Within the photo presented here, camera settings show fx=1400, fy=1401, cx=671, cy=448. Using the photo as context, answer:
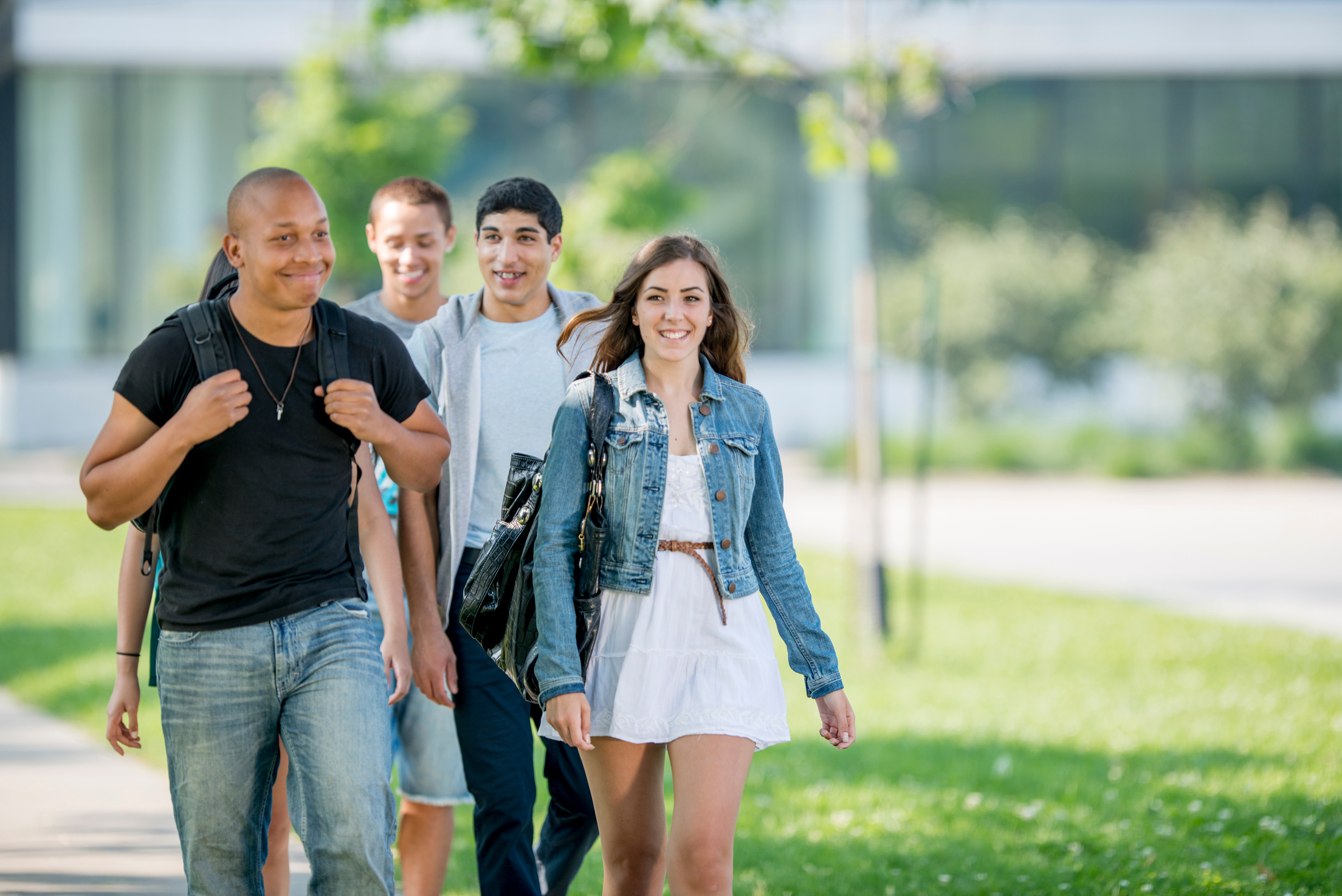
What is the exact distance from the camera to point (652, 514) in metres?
3.21

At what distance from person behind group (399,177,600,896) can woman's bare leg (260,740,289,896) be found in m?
A: 0.66

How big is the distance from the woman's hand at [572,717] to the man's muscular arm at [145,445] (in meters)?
0.92

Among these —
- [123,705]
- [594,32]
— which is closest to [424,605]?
[123,705]

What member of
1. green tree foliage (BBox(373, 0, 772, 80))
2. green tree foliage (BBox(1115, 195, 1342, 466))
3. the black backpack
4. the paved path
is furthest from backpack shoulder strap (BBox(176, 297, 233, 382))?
green tree foliage (BBox(1115, 195, 1342, 466))

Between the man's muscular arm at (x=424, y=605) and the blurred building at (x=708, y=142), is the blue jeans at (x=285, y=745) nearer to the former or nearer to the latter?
the man's muscular arm at (x=424, y=605)

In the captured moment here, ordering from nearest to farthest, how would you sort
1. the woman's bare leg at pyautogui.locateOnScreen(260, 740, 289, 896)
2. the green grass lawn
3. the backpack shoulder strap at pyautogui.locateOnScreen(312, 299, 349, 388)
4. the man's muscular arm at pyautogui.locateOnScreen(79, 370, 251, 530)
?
the man's muscular arm at pyautogui.locateOnScreen(79, 370, 251, 530), the backpack shoulder strap at pyautogui.locateOnScreen(312, 299, 349, 388), the woman's bare leg at pyautogui.locateOnScreen(260, 740, 289, 896), the green grass lawn

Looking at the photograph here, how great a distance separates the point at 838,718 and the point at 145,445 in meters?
1.67

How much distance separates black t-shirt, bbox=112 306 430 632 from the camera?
291 centimetres

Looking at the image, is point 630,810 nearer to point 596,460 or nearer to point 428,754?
point 596,460

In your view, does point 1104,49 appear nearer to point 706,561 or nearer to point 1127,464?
point 1127,464

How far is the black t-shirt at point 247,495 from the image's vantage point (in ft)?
9.53

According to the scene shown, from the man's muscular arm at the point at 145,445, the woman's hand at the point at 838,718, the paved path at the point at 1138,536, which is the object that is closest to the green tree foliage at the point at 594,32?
the paved path at the point at 1138,536

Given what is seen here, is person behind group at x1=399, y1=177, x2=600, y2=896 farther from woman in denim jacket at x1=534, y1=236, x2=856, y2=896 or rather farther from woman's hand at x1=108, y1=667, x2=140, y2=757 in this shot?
woman's hand at x1=108, y1=667, x2=140, y2=757

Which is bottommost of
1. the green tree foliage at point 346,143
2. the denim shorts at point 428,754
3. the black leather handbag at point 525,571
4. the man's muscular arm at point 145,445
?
the denim shorts at point 428,754
